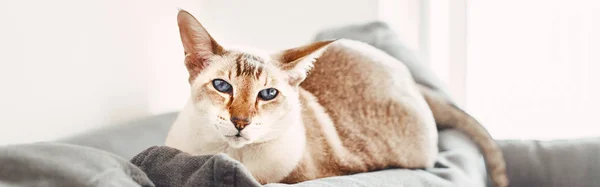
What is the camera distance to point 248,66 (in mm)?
968

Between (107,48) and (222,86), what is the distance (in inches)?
15.8

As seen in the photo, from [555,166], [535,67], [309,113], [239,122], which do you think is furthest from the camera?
[535,67]

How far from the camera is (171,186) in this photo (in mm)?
825

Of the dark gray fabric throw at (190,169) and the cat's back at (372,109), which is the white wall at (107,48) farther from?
the cat's back at (372,109)

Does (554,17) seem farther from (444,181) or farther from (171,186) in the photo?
(171,186)

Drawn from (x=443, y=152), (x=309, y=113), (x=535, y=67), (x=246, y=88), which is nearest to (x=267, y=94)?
(x=246, y=88)

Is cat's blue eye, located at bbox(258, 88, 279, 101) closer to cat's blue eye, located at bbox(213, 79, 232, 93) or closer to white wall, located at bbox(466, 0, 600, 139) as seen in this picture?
cat's blue eye, located at bbox(213, 79, 232, 93)

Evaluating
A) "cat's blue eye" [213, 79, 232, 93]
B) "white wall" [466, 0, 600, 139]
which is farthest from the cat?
"white wall" [466, 0, 600, 139]

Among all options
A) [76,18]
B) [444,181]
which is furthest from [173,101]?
[444,181]

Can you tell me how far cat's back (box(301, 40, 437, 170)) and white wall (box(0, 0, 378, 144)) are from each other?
0.34 metres

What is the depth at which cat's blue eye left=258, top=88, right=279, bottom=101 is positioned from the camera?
0.97 m

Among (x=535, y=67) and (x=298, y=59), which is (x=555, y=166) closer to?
(x=535, y=67)

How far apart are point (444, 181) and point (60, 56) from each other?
62 cm

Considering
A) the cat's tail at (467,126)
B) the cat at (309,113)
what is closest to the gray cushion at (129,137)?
the cat at (309,113)
